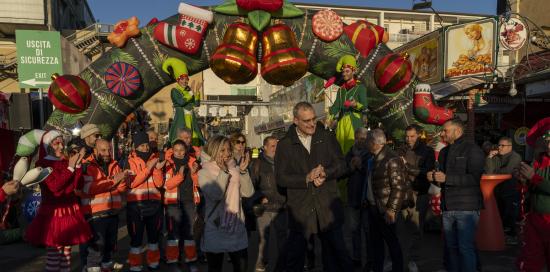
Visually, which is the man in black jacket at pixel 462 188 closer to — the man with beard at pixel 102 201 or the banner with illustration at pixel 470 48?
the man with beard at pixel 102 201

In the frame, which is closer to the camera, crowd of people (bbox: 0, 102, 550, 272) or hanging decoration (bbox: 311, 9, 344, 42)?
crowd of people (bbox: 0, 102, 550, 272)

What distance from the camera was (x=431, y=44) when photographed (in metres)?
15.0

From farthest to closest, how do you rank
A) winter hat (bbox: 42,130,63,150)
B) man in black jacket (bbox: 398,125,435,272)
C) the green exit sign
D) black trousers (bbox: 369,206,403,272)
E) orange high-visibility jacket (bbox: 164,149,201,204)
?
the green exit sign → orange high-visibility jacket (bbox: 164,149,201,204) → man in black jacket (bbox: 398,125,435,272) → black trousers (bbox: 369,206,403,272) → winter hat (bbox: 42,130,63,150)

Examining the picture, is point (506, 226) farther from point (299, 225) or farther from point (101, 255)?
point (101, 255)

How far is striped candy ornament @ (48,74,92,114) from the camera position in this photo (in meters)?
6.65

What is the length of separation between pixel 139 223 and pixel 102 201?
23.8 inches

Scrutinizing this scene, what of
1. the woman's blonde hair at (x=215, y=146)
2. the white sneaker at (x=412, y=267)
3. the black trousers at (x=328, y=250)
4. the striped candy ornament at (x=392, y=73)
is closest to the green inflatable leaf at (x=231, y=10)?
the striped candy ornament at (x=392, y=73)

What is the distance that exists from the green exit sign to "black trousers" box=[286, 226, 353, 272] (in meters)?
9.41

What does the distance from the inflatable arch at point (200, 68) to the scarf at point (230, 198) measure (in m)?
4.12

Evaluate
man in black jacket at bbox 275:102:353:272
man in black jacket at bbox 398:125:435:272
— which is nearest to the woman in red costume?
man in black jacket at bbox 275:102:353:272

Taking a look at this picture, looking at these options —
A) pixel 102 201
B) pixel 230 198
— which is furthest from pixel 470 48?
pixel 102 201

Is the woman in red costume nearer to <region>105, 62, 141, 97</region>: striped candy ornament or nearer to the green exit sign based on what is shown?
<region>105, 62, 141, 97</region>: striped candy ornament

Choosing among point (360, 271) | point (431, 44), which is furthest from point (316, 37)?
point (431, 44)

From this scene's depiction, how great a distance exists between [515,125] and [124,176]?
1174 cm
